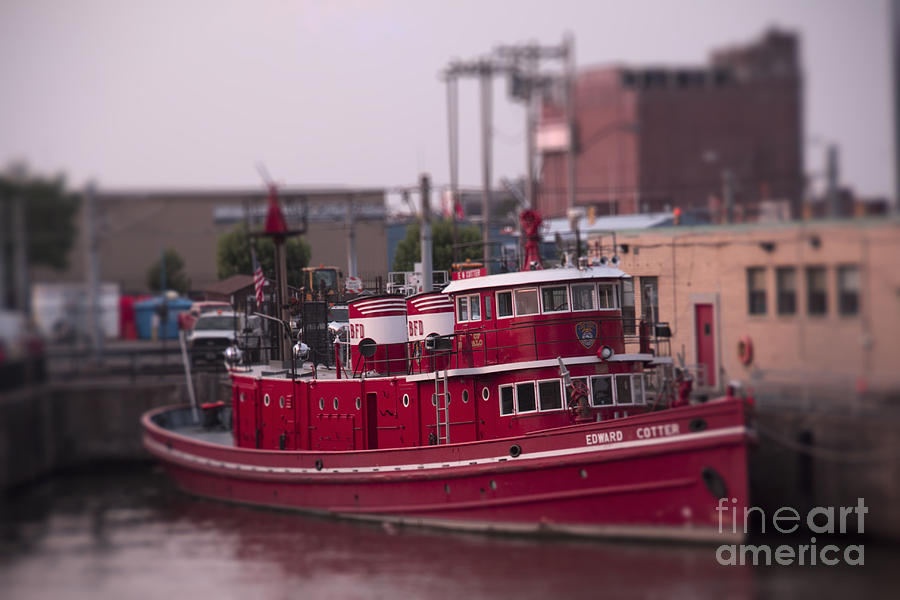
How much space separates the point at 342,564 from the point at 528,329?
574 cm

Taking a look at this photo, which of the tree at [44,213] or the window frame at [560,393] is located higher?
the tree at [44,213]

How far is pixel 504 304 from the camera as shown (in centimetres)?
2047

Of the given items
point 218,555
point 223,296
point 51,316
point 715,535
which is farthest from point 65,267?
point 715,535

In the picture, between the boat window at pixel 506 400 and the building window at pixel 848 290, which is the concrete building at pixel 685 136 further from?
the boat window at pixel 506 400

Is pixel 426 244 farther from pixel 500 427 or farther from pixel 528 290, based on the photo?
pixel 500 427

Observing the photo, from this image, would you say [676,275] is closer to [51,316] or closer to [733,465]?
[733,465]

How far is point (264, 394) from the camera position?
79.5ft

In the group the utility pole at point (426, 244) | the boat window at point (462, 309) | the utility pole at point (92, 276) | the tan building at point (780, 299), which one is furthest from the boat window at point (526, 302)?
the utility pole at point (92, 276)

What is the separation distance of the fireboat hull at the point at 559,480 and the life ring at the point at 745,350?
20.4ft

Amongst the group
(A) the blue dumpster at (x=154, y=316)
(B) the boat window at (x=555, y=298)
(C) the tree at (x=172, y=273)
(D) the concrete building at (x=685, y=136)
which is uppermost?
(D) the concrete building at (x=685, y=136)

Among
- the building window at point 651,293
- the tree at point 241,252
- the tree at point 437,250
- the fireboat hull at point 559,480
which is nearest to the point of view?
the fireboat hull at point 559,480

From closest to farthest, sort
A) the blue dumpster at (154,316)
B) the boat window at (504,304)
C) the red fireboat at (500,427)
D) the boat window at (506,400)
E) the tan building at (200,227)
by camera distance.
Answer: the red fireboat at (500,427)
the boat window at (506,400)
the boat window at (504,304)
the tan building at (200,227)
the blue dumpster at (154,316)

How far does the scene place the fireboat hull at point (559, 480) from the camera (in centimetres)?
1755

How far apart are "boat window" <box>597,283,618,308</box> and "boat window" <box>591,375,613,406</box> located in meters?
1.48
